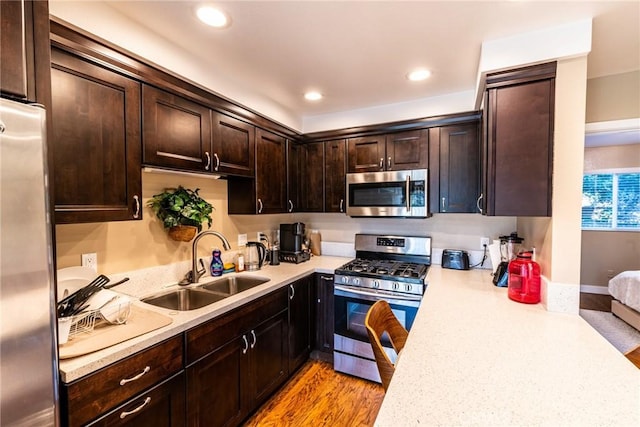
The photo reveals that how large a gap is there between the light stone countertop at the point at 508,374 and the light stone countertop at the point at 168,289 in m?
1.03

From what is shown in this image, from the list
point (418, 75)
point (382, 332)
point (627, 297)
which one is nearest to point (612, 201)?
point (627, 297)

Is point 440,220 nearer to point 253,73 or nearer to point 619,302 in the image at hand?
point 253,73

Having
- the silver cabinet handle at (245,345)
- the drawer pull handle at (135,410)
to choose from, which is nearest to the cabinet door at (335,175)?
the silver cabinet handle at (245,345)

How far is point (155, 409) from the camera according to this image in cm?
128

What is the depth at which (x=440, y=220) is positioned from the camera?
2736mm

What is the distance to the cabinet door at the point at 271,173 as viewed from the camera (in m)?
2.42

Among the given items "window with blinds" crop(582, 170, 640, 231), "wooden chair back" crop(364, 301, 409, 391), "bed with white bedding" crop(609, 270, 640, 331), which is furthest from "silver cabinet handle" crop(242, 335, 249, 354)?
"window with blinds" crop(582, 170, 640, 231)

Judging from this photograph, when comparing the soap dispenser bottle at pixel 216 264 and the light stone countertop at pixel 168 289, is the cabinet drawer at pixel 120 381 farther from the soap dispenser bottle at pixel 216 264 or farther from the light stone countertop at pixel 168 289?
the soap dispenser bottle at pixel 216 264

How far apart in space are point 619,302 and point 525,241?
2950mm

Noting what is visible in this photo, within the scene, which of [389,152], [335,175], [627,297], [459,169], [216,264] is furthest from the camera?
[627,297]

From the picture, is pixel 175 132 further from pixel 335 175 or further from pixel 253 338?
pixel 335 175

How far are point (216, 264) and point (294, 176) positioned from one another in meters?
1.21

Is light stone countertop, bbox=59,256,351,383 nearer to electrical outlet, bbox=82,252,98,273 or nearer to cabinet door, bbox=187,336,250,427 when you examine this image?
electrical outlet, bbox=82,252,98,273

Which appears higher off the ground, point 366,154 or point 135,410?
point 366,154
